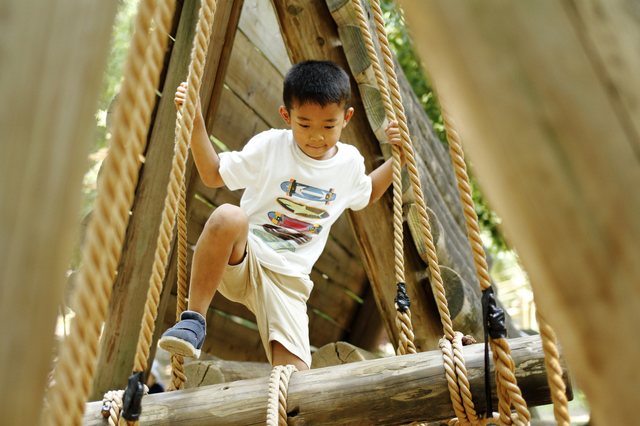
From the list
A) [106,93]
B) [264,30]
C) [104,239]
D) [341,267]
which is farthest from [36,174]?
[341,267]

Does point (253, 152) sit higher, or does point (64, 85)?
point (253, 152)

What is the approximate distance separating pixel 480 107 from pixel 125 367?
167cm

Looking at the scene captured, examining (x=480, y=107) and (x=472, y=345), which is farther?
(x=472, y=345)

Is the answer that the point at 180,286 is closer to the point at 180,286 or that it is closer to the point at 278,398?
the point at 180,286

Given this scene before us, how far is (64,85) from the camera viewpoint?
1.09 feet

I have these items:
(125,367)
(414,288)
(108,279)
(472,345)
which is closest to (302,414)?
(472,345)

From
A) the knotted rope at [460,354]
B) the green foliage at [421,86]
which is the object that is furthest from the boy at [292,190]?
the green foliage at [421,86]

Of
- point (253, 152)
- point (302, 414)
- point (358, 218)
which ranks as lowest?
point (302, 414)

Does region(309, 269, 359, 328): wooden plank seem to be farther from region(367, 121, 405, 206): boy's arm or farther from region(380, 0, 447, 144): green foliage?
region(380, 0, 447, 144): green foliage

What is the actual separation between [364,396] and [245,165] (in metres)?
0.77

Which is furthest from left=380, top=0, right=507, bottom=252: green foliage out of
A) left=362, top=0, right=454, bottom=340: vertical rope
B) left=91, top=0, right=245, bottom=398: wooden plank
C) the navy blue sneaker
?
the navy blue sneaker

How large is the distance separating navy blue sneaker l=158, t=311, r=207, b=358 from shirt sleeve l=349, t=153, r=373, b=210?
0.59 metres

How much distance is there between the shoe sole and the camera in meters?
1.04

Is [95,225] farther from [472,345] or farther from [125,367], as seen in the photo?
[125,367]
